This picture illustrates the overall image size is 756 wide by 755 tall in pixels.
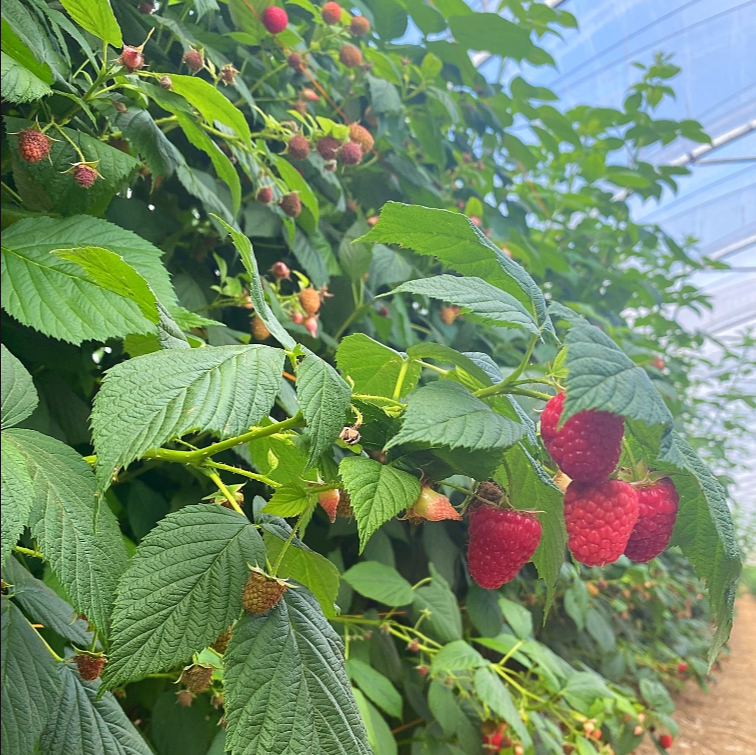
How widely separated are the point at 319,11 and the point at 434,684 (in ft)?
3.57

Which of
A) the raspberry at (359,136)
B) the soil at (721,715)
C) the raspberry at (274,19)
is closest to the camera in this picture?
the raspberry at (274,19)

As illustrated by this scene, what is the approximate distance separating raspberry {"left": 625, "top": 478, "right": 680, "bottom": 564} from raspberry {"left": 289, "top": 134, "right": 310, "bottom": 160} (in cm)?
65

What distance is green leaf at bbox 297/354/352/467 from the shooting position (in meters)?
0.31

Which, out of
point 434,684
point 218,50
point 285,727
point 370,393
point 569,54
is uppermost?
point 569,54

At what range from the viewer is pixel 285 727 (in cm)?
33

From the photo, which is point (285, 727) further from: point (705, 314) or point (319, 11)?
point (705, 314)

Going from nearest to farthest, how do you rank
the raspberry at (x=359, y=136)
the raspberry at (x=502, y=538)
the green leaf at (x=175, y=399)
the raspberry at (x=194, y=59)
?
the green leaf at (x=175, y=399)
the raspberry at (x=502, y=538)
the raspberry at (x=194, y=59)
the raspberry at (x=359, y=136)

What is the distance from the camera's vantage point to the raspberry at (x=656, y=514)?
0.37 meters

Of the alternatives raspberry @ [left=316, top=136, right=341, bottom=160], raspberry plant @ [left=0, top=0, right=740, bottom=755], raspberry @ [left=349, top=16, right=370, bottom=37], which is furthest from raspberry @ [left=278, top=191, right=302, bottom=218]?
raspberry @ [left=349, top=16, right=370, bottom=37]

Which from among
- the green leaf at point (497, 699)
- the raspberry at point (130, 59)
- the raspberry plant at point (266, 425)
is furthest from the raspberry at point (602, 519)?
the green leaf at point (497, 699)

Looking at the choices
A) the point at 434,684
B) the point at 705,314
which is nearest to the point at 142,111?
the point at 434,684

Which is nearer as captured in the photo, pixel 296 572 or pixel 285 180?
pixel 296 572

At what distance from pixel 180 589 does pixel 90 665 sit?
0.12m

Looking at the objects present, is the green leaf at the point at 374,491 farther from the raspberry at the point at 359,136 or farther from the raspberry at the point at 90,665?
the raspberry at the point at 359,136
